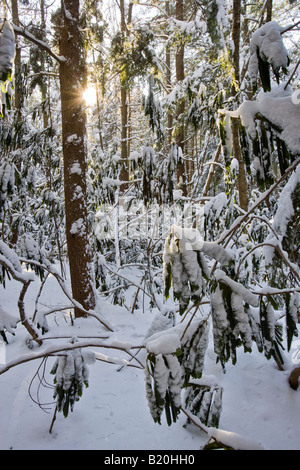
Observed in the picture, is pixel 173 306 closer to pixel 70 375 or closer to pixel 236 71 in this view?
pixel 70 375

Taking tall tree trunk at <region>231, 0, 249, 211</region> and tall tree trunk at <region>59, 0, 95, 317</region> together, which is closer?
tall tree trunk at <region>231, 0, 249, 211</region>

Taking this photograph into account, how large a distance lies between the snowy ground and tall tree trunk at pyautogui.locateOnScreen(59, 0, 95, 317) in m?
1.43

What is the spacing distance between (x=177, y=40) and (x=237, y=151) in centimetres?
297

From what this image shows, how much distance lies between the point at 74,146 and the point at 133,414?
3189mm

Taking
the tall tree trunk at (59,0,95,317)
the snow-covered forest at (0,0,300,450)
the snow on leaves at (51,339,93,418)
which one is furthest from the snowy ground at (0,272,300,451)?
the tall tree trunk at (59,0,95,317)

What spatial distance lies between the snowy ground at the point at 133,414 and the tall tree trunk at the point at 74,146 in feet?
4.68

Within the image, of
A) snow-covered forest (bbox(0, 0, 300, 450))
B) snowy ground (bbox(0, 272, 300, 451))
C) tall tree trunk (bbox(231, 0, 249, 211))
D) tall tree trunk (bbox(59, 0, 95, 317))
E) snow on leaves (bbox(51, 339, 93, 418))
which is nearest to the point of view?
snow-covered forest (bbox(0, 0, 300, 450))

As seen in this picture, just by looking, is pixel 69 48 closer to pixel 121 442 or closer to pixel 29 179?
pixel 29 179

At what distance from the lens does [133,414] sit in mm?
2123

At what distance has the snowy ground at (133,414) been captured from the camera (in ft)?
6.01

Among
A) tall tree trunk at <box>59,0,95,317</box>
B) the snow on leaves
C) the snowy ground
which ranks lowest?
the snowy ground

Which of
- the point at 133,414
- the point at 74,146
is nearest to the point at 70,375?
the point at 133,414

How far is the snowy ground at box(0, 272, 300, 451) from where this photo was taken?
1.83m

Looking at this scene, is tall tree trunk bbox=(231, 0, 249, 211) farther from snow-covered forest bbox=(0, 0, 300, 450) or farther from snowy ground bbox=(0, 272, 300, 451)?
snowy ground bbox=(0, 272, 300, 451)
